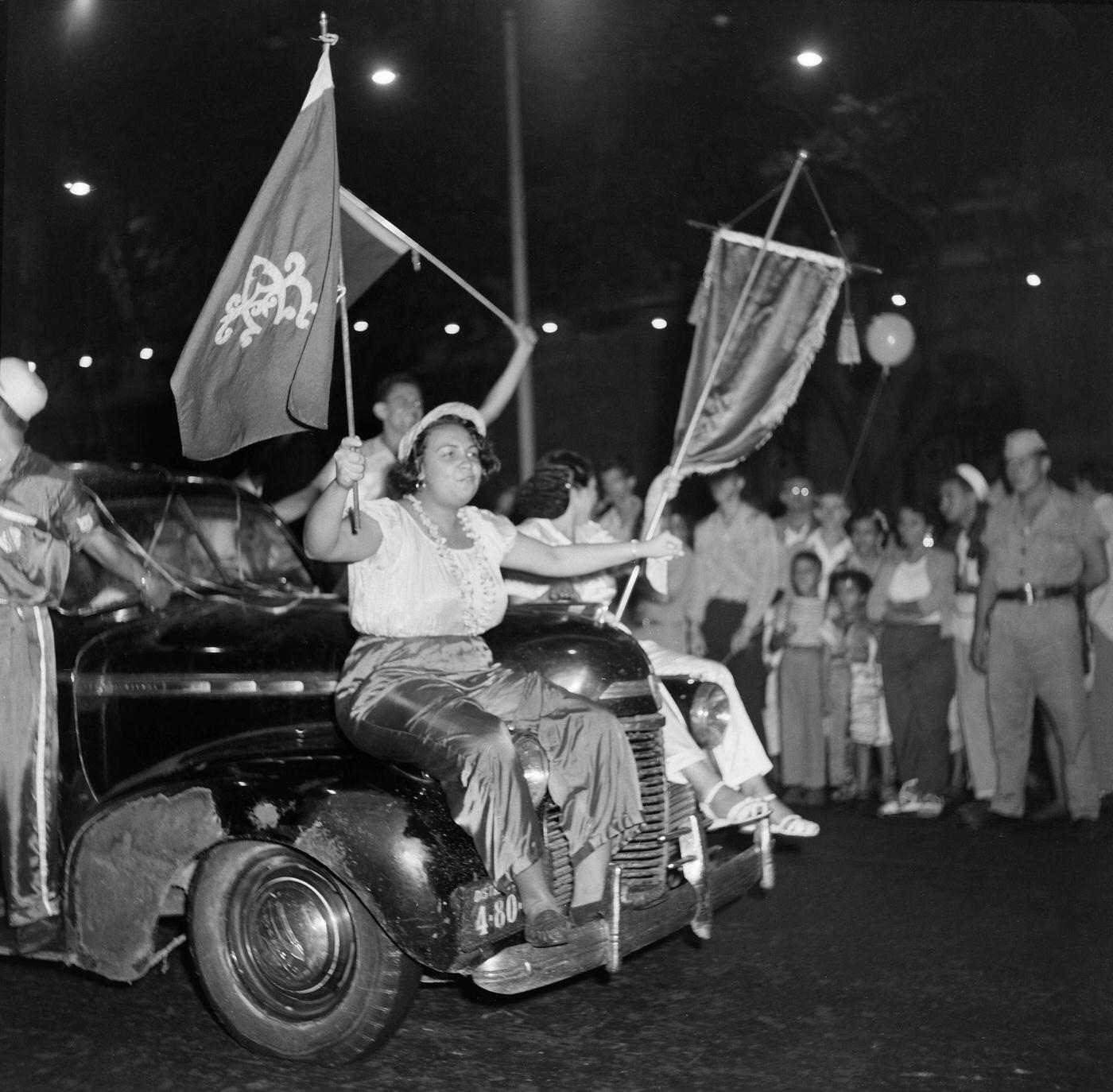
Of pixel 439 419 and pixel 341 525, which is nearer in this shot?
pixel 341 525

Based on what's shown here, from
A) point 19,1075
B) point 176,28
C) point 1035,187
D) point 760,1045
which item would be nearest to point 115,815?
point 19,1075

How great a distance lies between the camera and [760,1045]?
4148 mm

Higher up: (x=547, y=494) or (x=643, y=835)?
(x=547, y=494)

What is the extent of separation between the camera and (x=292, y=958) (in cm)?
414

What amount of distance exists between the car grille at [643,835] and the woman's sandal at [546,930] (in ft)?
1.01

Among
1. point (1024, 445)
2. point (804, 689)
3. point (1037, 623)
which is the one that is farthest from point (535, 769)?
point (804, 689)

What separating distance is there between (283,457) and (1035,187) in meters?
8.75

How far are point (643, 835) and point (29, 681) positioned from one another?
216 centimetres

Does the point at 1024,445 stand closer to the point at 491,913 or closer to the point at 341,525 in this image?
the point at 341,525

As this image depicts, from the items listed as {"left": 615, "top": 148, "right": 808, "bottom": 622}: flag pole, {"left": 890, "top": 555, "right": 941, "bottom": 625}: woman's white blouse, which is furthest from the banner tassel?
{"left": 890, "top": 555, "right": 941, "bottom": 625}: woman's white blouse

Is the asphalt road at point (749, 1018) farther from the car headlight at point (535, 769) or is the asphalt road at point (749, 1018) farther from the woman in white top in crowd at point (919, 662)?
the woman in white top in crowd at point (919, 662)

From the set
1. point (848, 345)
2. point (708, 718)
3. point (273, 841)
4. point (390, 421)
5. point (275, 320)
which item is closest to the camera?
point (273, 841)

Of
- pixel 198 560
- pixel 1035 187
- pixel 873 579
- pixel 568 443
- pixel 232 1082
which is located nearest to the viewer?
pixel 232 1082

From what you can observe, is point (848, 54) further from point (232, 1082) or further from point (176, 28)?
point (232, 1082)
